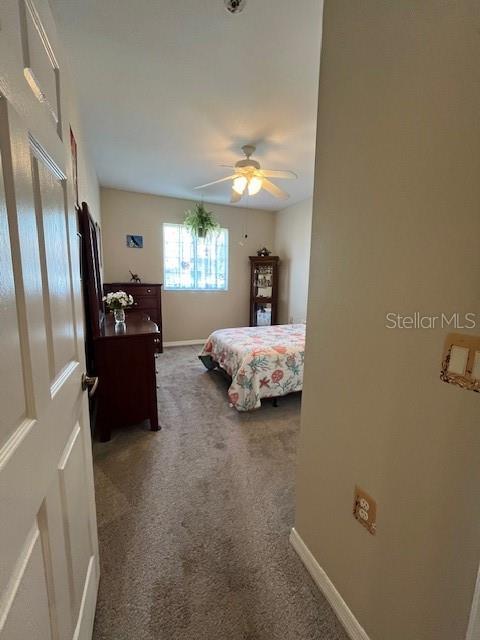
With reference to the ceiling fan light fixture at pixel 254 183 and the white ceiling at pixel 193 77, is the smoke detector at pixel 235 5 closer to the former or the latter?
the white ceiling at pixel 193 77

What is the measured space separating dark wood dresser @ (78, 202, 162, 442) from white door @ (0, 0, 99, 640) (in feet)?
3.97

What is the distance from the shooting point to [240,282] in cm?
548

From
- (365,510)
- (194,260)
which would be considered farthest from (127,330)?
(194,260)

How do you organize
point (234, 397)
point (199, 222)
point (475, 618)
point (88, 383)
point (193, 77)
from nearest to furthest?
point (475, 618), point (88, 383), point (193, 77), point (234, 397), point (199, 222)

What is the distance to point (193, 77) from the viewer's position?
1896 millimetres

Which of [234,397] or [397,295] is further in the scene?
[234,397]

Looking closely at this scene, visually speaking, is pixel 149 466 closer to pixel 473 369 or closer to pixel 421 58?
pixel 473 369

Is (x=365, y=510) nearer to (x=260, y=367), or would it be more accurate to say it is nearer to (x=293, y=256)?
(x=260, y=367)

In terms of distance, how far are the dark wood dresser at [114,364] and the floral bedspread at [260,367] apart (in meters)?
0.80

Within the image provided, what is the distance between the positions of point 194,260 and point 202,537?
4326mm

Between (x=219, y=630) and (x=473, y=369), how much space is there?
129 cm

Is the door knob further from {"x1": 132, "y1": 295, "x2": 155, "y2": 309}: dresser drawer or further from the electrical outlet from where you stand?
{"x1": 132, "y1": 295, "x2": 155, "y2": 309}: dresser drawer

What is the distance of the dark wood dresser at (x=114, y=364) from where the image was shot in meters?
2.05

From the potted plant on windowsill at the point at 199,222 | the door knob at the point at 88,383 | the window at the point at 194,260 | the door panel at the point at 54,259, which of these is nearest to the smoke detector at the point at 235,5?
the door panel at the point at 54,259
